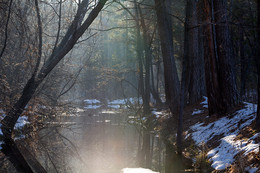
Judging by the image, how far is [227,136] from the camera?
8078mm

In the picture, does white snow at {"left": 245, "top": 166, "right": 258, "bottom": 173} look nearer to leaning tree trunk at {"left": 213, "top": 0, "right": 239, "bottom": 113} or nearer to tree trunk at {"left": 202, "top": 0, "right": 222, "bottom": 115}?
leaning tree trunk at {"left": 213, "top": 0, "right": 239, "bottom": 113}

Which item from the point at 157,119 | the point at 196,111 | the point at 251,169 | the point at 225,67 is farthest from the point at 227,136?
the point at 157,119

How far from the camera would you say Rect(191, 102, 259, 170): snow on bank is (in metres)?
6.58

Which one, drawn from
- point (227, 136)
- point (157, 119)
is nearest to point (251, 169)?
point (227, 136)

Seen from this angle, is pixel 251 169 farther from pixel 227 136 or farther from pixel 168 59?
pixel 168 59

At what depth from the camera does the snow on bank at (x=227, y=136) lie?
6584mm

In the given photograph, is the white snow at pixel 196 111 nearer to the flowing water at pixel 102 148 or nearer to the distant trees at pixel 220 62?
the distant trees at pixel 220 62

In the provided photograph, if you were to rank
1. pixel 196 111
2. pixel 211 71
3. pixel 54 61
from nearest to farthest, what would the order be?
pixel 54 61
pixel 211 71
pixel 196 111

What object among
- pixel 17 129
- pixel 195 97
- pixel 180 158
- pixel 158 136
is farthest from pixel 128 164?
pixel 195 97

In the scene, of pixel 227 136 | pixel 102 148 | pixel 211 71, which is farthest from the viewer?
pixel 102 148

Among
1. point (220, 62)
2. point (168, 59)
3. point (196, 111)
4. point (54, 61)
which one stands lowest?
point (196, 111)

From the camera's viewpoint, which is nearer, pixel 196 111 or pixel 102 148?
pixel 102 148

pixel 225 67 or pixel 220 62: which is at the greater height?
pixel 220 62

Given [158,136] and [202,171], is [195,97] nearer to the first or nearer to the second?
[158,136]
